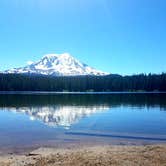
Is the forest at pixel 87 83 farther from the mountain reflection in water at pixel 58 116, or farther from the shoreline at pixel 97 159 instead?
the shoreline at pixel 97 159

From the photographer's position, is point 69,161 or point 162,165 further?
point 69,161

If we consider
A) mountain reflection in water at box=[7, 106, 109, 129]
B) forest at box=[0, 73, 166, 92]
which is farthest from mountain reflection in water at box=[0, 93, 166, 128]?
forest at box=[0, 73, 166, 92]

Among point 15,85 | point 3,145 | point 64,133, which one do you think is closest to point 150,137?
point 64,133

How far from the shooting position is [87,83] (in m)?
191

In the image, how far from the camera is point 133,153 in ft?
52.0

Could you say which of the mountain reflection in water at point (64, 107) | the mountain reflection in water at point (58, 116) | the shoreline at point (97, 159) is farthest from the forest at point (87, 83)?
the shoreline at point (97, 159)

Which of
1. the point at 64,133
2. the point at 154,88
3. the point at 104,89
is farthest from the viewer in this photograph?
the point at 104,89

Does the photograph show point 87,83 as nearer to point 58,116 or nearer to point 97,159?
point 58,116

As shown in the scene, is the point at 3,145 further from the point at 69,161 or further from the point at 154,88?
the point at 154,88

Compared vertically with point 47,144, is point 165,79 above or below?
above

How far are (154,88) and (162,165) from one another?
543 feet

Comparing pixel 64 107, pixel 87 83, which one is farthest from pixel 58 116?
pixel 87 83

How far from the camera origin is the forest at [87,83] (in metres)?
168

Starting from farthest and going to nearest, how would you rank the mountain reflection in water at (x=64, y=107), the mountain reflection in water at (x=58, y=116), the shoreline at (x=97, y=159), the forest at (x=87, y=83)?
the forest at (x=87, y=83)
the mountain reflection in water at (x=64, y=107)
the mountain reflection in water at (x=58, y=116)
the shoreline at (x=97, y=159)
